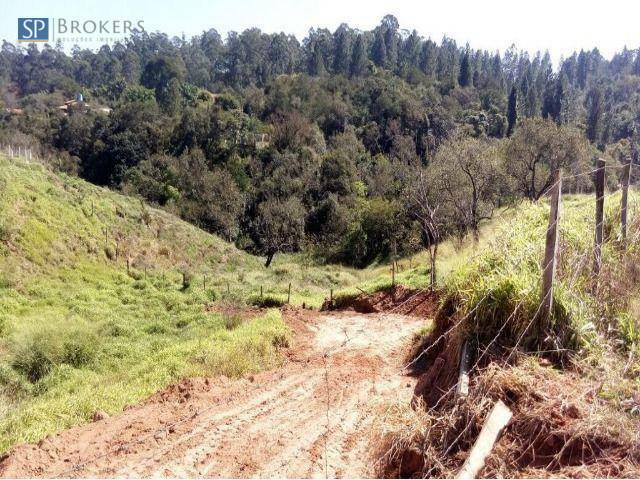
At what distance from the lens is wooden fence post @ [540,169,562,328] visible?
411 cm

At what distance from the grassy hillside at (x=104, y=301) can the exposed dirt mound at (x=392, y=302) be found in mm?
1011

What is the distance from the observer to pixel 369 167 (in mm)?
42875

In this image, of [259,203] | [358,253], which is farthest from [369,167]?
[358,253]

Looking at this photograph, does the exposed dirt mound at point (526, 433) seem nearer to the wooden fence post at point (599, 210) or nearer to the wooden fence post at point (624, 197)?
the wooden fence post at point (599, 210)

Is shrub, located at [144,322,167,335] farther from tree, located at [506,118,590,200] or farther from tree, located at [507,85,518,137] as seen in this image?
tree, located at [507,85,518,137]

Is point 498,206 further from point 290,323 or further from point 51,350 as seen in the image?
point 51,350

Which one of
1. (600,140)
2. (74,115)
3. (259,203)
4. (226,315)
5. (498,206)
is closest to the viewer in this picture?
(226,315)

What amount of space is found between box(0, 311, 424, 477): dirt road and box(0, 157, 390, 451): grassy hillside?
784 mm

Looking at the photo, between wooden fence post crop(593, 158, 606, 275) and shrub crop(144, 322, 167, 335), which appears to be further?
shrub crop(144, 322, 167, 335)

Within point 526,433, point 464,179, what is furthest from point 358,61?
point 526,433

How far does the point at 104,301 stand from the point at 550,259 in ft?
43.2

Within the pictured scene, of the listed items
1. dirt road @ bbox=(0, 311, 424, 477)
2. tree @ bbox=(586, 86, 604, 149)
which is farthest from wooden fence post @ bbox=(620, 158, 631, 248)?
tree @ bbox=(586, 86, 604, 149)

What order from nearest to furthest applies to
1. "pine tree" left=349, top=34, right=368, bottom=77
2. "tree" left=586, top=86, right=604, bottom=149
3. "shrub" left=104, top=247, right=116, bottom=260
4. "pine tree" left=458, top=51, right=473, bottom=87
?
"shrub" left=104, top=247, right=116, bottom=260
"tree" left=586, top=86, right=604, bottom=149
"pine tree" left=458, top=51, right=473, bottom=87
"pine tree" left=349, top=34, right=368, bottom=77

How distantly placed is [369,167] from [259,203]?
10907mm
